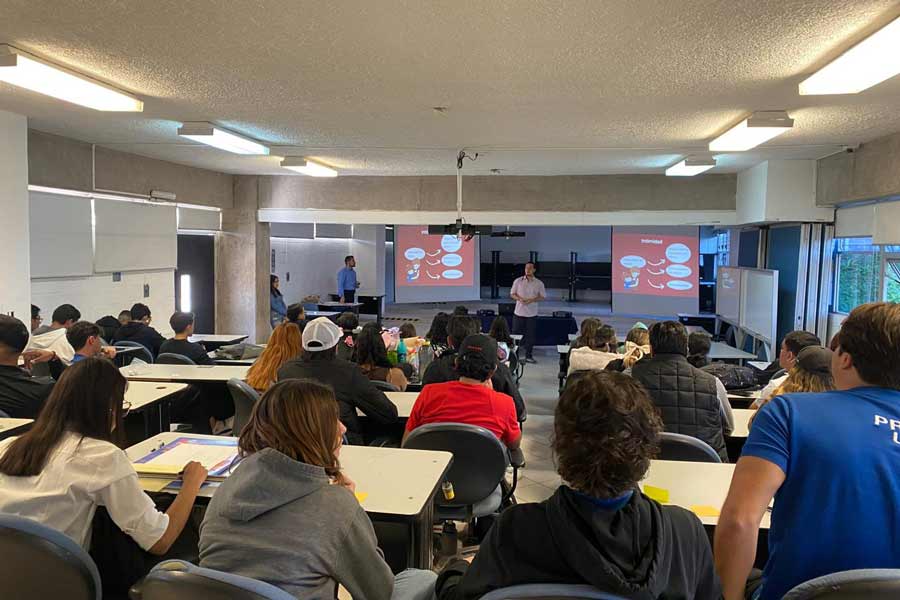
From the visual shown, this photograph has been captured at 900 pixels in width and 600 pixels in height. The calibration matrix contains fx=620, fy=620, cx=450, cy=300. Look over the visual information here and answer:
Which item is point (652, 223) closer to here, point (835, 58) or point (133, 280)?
point (835, 58)

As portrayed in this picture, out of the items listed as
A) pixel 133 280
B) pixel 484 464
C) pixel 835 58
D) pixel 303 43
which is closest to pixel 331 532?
pixel 484 464

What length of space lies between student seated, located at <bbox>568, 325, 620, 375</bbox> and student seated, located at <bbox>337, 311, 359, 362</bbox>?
5.68 ft

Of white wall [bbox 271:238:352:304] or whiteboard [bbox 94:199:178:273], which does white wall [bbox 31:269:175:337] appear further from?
white wall [bbox 271:238:352:304]

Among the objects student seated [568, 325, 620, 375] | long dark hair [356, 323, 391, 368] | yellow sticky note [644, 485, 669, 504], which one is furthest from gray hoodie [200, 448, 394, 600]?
student seated [568, 325, 620, 375]

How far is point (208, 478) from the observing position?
229 cm

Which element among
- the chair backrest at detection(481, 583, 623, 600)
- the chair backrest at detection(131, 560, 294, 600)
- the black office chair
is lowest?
the black office chair

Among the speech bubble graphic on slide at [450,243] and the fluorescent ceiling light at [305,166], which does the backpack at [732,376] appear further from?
the speech bubble graphic on slide at [450,243]

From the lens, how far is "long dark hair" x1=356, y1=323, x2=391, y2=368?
14.3 ft

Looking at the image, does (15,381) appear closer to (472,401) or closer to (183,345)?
(183,345)

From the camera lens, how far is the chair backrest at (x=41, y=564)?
5.15ft

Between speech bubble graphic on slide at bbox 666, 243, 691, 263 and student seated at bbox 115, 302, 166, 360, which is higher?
speech bubble graphic on slide at bbox 666, 243, 691, 263

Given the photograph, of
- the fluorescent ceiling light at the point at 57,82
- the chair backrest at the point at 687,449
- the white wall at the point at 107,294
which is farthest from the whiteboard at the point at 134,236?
the chair backrest at the point at 687,449

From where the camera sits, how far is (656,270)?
33.8 ft

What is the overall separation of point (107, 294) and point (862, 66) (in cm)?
706
